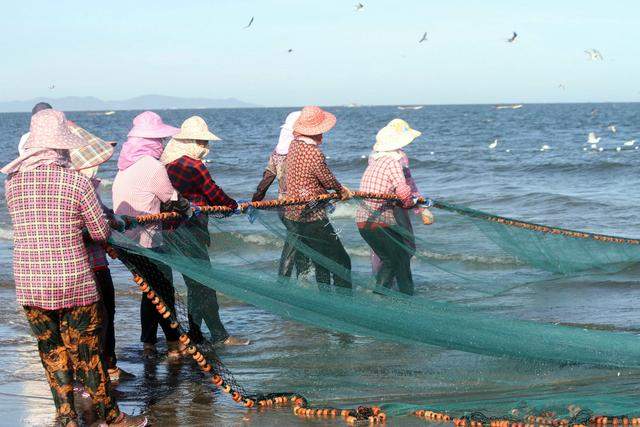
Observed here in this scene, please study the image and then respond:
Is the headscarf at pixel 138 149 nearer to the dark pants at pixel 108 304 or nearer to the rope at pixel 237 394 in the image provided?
the dark pants at pixel 108 304

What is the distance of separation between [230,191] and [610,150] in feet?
50.9

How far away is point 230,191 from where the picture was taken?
2077cm

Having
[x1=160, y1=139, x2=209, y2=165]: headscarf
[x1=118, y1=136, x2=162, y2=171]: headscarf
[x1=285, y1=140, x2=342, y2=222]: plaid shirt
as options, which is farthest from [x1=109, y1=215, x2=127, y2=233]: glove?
[x1=285, y1=140, x2=342, y2=222]: plaid shirt

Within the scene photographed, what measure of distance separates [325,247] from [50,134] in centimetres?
244

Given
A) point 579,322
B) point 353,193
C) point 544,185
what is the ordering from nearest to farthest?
point 353,193
point 579,322
point 544,185

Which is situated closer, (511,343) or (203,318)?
(511,343)

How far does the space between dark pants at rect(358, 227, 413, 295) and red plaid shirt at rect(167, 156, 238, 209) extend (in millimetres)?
1247

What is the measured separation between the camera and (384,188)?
→ 6633 millimetres

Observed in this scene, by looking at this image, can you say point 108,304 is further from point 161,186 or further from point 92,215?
point 92,215

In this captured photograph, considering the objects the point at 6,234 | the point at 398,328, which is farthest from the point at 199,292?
the point at 6,234

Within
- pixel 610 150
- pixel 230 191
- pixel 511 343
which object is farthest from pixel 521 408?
pixel 610 150

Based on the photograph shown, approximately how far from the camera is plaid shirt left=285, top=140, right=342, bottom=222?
619 centimetres

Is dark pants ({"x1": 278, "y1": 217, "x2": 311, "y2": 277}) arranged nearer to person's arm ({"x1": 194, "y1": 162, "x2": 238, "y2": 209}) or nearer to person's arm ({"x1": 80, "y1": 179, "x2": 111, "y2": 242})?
person's arm ({"x1": 194, "y1": 162, "x2": 238, "y2": 209})

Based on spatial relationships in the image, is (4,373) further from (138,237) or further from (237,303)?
(237,303)
